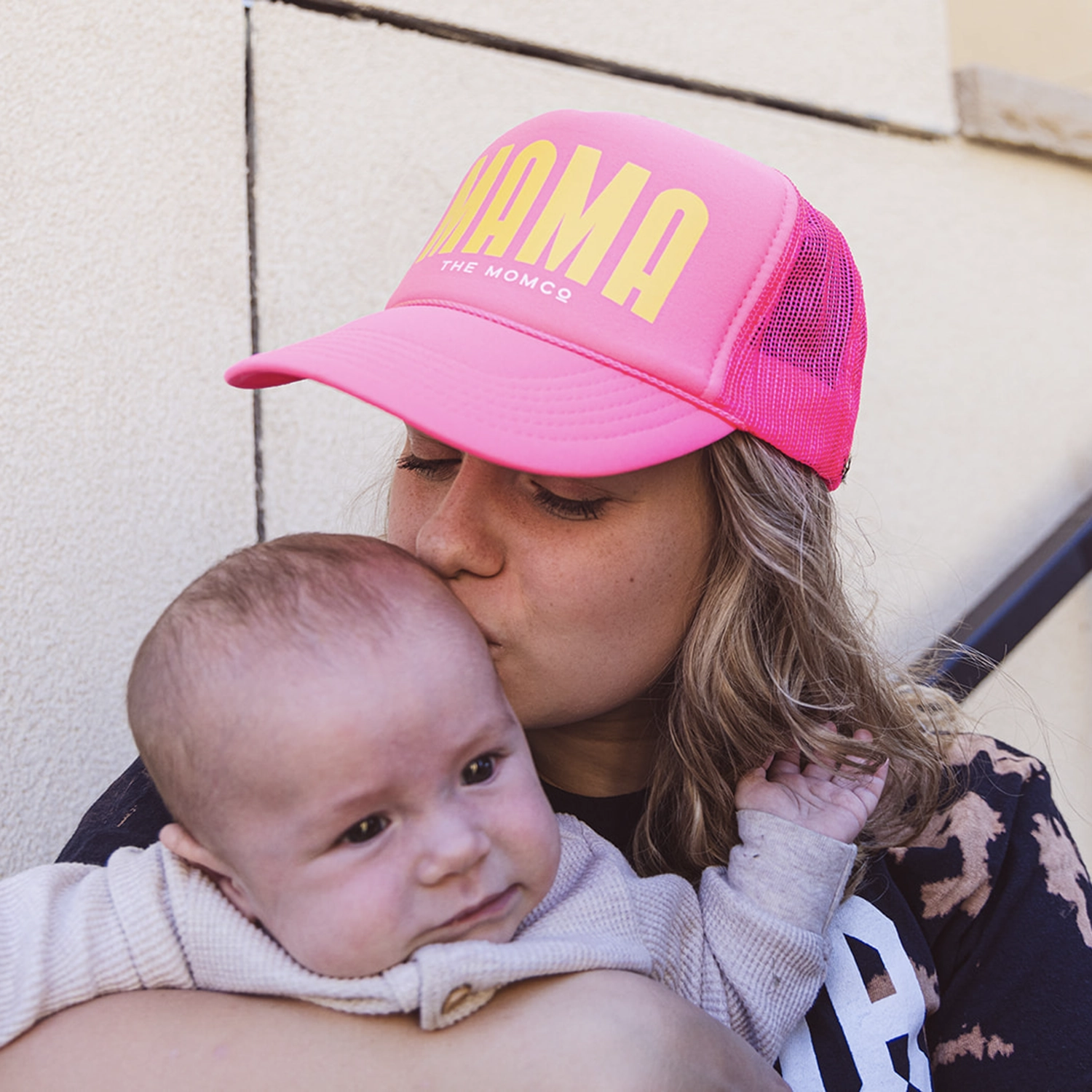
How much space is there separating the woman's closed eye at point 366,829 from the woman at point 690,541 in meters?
0.30

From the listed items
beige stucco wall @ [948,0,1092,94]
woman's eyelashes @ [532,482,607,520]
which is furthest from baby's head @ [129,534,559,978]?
beige stucco wall @ [948,0,1092,94]

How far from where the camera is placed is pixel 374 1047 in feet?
3.47

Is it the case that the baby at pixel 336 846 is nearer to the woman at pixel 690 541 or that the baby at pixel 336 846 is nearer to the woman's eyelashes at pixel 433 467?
the woman at pixel 690 541

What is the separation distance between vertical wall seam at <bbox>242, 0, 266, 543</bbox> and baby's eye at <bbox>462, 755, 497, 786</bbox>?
3.34ft

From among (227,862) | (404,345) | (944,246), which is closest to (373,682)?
(227,862)

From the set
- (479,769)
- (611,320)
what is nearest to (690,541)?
(611,320)

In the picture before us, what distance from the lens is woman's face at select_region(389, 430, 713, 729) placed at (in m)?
1.37

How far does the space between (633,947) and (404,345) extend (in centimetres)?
78

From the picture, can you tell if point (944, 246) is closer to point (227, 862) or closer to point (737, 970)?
point (737, 970)

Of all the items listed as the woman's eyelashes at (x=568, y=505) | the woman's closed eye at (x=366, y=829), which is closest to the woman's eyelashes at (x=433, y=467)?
the woman's eyelashes at (x=568, y=505)

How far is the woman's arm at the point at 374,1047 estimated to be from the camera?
40.4 inches

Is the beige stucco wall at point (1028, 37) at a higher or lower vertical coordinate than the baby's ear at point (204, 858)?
higher

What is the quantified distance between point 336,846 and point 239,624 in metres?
0.27

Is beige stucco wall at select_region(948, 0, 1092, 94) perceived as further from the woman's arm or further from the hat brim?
the woman's arm
